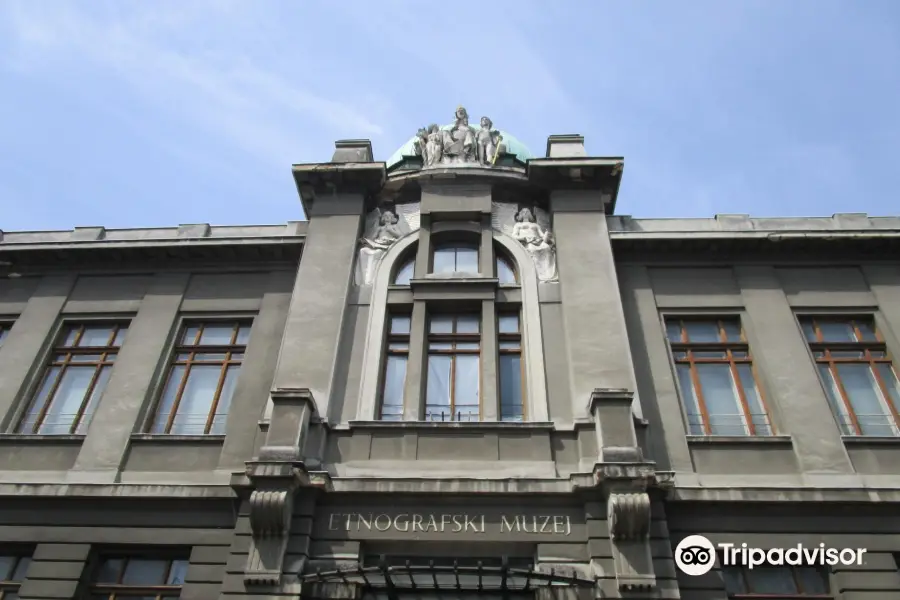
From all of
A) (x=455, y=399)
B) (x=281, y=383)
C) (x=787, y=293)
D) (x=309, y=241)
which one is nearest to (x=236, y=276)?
(x=309, y=241)

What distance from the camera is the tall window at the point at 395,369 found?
44.7ft

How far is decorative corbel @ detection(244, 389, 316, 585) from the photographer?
1098cm

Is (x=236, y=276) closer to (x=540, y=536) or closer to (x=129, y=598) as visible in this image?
(x=129, y=598)

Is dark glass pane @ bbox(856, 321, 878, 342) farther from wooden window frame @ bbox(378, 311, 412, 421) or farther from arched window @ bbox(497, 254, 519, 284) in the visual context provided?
wooden window frame @ bbox(378, 311, 412, 421)

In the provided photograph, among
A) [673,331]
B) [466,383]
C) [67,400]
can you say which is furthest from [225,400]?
[673,331]

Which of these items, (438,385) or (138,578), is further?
(438,385)

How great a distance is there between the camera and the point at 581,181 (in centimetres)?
1655

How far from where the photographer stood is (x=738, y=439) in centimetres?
1271

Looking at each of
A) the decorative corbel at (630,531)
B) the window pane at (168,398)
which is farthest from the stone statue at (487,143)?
the decorative corbel at (630,531)

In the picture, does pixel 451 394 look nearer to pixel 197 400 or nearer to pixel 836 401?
pixel 197 400

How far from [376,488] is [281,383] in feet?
9.17

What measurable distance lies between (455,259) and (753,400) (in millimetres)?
6509

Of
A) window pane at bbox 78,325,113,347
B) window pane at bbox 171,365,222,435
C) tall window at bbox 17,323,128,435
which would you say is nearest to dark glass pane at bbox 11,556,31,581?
tall window at bbox 17,323,128,435

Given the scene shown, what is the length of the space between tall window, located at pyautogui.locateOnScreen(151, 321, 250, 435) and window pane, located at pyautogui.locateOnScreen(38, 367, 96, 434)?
1717 millimetres
